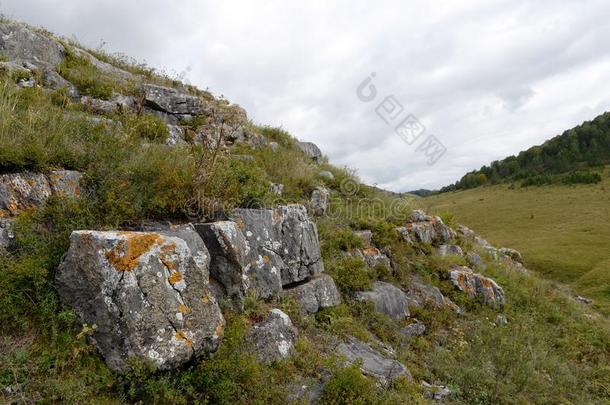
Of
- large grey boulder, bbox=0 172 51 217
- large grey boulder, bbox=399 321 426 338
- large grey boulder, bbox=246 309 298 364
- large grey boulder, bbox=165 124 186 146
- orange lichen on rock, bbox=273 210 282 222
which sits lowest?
large grey boulder, bbox=399 321 426 338

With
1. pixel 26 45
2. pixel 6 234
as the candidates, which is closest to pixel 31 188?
pixel 6 234

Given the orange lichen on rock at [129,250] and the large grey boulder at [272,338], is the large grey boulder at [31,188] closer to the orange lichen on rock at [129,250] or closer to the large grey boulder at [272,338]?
the orange lichen on rock at [129,250]

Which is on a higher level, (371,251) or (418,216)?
(418,216)

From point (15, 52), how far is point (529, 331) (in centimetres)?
1771

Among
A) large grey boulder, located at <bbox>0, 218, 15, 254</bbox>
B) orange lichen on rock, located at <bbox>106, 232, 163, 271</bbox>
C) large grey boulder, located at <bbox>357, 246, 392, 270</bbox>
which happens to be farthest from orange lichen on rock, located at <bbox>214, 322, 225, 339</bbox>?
large grey boulder, located at <bbox>357, 246, 392, 270</bbox>

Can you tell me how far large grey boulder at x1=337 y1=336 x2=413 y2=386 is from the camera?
590 centimetres

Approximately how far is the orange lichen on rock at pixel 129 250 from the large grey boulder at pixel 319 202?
22.0 ft

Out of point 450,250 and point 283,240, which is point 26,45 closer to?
point 283,240

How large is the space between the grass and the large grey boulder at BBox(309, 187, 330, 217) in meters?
6.36

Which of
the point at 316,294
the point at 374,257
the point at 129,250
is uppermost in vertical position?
the point at 129,250

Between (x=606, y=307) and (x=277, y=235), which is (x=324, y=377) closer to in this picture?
(x=277, y=235)

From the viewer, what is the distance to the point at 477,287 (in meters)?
11.3

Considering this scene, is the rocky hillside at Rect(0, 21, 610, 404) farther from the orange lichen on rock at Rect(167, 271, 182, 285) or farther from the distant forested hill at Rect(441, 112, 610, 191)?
the distant forested hill at Rect(441, 112, 610, 191)

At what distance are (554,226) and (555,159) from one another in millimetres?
57802
